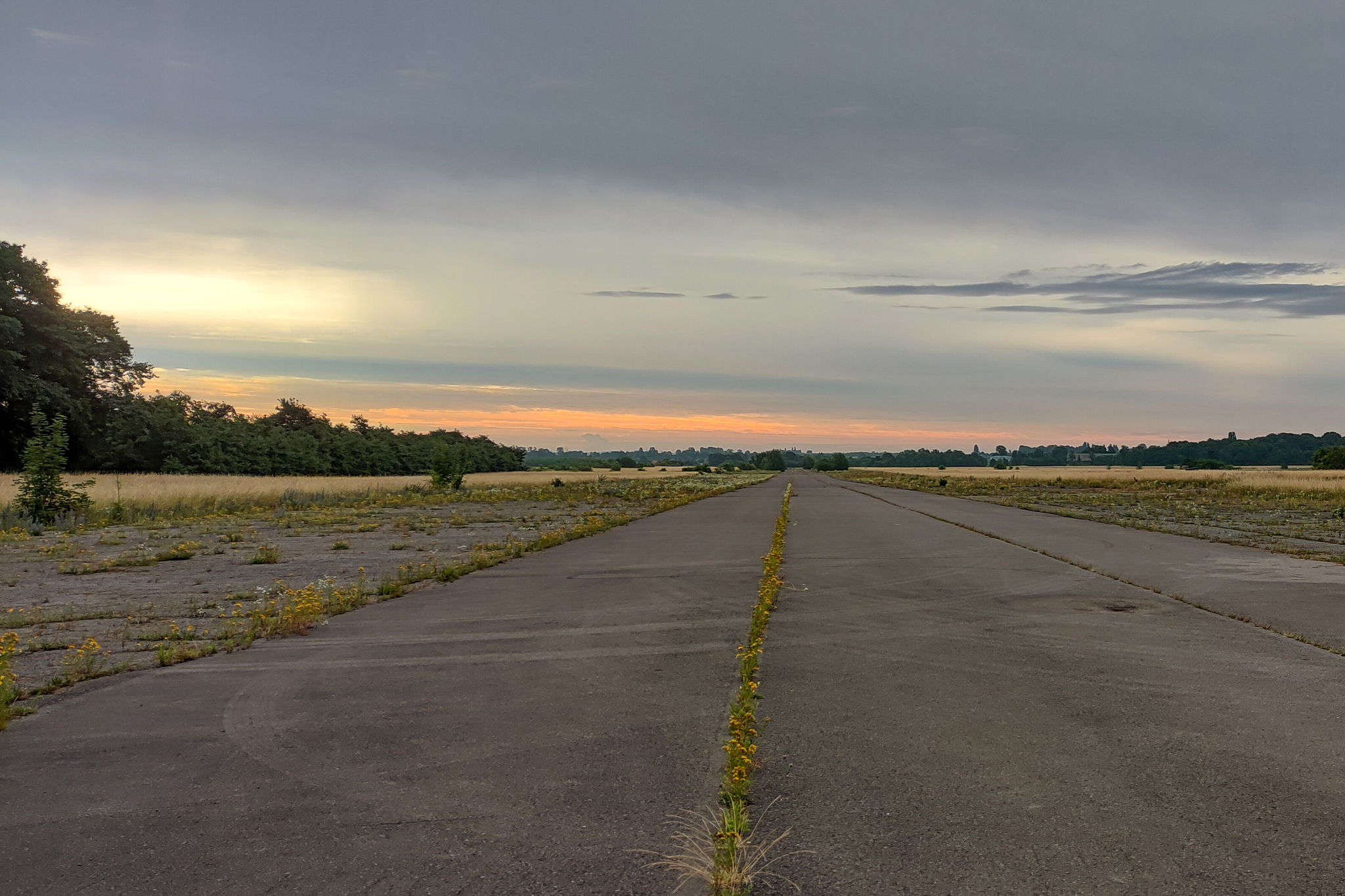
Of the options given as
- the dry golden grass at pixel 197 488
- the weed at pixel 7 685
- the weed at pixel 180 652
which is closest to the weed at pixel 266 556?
the weed at pixel 180 652

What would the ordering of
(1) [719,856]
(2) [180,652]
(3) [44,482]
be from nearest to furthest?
(1) [719,856] < (2) [180,652] < (3) [44,482]

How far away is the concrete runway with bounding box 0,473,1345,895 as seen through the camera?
3.59m

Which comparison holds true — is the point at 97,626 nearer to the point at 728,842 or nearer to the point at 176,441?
the point at 728,842

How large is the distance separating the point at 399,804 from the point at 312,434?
89.1 meters

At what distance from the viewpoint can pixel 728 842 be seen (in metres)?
3.60

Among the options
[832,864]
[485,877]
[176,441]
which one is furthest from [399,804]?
[176,441]

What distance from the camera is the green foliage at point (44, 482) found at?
22484 mm

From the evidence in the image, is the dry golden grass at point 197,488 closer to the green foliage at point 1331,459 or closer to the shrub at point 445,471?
the shrub at point 445,471

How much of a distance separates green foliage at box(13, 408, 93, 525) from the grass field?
31647mm

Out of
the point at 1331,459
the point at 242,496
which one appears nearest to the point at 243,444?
the point at 242,496

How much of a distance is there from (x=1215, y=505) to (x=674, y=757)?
4172cm

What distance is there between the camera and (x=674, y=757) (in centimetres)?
492

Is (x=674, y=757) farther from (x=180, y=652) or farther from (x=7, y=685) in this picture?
(x=180, y=652)

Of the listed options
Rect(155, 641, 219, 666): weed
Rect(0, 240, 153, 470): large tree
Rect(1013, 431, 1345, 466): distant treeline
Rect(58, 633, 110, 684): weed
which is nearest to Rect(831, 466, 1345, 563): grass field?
Rect(155, 641, 219, 666): weed
